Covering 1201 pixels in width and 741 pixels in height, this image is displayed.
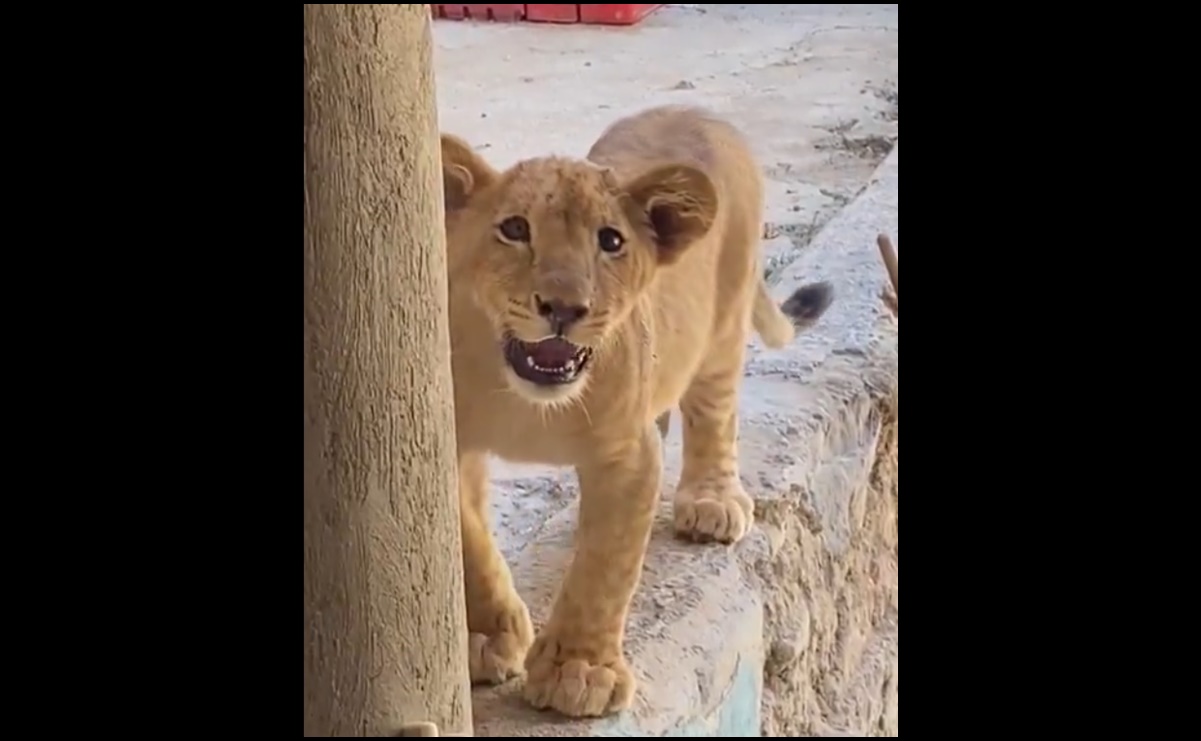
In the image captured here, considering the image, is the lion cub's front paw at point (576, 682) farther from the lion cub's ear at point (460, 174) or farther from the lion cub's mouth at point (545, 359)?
the lion cub's ear at point (460, 174)

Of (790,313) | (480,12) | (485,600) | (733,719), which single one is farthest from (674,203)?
(790,313)

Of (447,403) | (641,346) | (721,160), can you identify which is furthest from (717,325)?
(447,403)

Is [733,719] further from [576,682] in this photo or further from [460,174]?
[460,174]

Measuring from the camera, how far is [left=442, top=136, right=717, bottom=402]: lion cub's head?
1185 mm

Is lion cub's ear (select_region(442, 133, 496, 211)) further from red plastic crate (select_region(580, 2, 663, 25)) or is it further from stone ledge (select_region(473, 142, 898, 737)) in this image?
stone ledge (select_region(473, 142, 898, 737))

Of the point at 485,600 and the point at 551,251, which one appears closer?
the point at 551,251

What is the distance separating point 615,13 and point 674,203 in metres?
0.23

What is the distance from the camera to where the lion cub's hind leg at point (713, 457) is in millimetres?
1635

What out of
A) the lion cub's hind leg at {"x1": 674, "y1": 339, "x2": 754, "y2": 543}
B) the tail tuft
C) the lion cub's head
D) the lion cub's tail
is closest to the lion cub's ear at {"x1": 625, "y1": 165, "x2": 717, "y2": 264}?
the lion cub's head

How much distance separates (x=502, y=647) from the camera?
138cm

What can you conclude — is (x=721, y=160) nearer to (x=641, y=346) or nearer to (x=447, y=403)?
(x=641, y=346)

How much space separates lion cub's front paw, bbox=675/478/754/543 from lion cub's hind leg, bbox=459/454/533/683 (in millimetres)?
282

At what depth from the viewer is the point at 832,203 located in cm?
179

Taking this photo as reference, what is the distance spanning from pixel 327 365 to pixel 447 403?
8 cm
